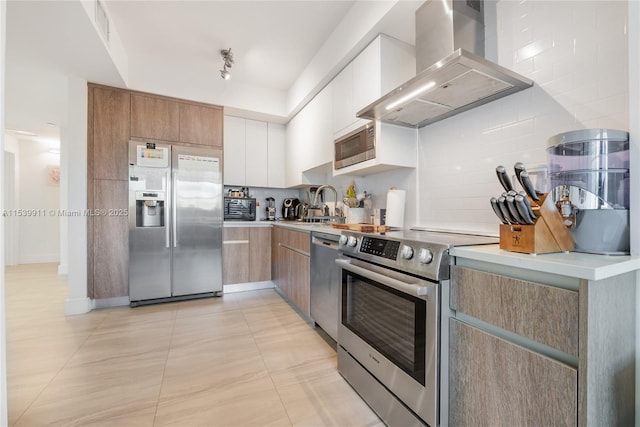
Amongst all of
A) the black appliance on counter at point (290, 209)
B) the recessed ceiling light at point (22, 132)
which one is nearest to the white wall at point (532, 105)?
the black appliance on counter at point (290, 209)

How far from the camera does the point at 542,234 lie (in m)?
0.93

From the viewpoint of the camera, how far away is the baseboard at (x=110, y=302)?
2.95 metres

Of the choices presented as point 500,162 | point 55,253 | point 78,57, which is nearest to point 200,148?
point 78,57

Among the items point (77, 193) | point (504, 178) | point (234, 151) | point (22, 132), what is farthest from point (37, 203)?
point (504, 178)

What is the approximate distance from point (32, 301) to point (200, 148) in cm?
259

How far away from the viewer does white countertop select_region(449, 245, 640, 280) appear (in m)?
0.72

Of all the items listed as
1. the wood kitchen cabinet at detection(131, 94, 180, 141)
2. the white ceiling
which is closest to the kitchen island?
the white ceiling

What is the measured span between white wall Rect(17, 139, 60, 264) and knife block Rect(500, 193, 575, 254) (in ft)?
25.6

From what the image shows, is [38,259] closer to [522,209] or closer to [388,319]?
[388,319]

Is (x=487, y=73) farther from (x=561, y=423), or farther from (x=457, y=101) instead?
(x=561, y=423)

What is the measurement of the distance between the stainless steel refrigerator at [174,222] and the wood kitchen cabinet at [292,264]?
68 centimetres

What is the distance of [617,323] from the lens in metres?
0.84

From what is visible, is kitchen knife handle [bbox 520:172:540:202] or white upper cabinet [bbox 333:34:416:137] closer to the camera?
kitchen knife handle [bbox 520:172:540:202]

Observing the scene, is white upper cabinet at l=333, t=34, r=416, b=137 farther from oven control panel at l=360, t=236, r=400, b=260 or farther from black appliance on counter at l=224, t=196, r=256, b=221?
black appliance on counter at l=224, t=196, r=256, b=221
